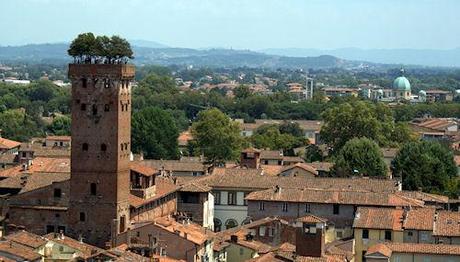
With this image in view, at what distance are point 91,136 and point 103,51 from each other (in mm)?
4553

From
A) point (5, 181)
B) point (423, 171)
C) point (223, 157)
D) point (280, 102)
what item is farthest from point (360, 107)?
point (280, 102)

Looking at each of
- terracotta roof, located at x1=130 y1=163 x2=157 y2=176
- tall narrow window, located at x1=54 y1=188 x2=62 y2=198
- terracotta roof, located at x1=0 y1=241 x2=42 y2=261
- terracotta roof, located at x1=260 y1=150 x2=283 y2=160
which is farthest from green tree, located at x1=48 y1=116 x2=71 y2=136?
terracotta roof, located at x1=0 y1=241 x2=42 y2=261

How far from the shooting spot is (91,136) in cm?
6122

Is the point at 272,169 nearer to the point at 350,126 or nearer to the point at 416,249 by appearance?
the point at 350,126

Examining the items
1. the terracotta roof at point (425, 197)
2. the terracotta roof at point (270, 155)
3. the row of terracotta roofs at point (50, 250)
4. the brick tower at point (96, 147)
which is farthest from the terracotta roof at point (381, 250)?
the terracotta roof at point (270, 155)

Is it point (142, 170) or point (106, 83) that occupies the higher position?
point (106, 83)

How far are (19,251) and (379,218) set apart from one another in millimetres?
18962

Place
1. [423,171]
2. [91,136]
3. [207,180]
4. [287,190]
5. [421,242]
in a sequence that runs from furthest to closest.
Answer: [423,171]
[207,180]
[287,190]
[91,136]
[421,242]

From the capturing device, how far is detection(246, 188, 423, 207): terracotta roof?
62625 millimetres

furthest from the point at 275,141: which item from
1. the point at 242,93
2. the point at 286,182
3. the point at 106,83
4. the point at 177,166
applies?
the point at 242,93

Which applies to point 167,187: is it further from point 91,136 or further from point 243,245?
point 243,245

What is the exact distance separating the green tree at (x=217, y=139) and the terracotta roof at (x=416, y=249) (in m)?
48.5

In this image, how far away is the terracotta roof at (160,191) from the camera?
62.4 m

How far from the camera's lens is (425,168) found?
8181 cm
